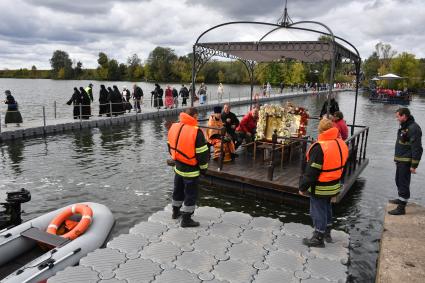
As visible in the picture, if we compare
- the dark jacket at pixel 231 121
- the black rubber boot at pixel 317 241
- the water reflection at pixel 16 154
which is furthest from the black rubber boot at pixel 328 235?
the water reflection at pixel 16 154

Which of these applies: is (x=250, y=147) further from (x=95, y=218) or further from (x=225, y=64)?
(x=225, y=64)

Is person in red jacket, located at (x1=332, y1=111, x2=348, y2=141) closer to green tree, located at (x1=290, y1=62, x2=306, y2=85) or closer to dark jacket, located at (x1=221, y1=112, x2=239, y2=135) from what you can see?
dark jacket, located at (x1=221, y1=112, x2=239, y2=135)

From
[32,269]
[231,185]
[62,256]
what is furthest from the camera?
[231,185]

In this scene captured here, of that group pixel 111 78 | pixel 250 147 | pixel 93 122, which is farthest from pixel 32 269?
pixel 111 78

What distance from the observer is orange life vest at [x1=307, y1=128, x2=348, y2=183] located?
4828mm

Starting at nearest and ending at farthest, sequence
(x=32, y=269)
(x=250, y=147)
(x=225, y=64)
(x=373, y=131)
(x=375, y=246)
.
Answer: (x=32, y=269) < (x=375, y=246) < (x=250, y=147) < (x=373, y=131) < (x=225, y=64)

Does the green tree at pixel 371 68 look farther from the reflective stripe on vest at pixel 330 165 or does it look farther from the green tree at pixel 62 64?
the green tree at pixel 62 64

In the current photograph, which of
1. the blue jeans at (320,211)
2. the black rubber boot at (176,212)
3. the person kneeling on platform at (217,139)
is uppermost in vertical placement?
the person kneeling on platform at (217,139)

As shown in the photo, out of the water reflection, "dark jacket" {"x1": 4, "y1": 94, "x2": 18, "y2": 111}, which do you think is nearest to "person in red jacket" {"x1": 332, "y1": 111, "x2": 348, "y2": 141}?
the water reflection

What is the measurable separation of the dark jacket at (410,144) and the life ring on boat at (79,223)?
5530 mm

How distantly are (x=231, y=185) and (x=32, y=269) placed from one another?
5.04 metres

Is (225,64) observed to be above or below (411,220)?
above

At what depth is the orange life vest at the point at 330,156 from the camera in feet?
15.8

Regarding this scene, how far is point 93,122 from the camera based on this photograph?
18.0 meters
